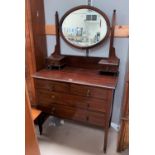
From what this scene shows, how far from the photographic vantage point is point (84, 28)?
192 centimetres

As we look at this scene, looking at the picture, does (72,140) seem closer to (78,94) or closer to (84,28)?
(78,94)

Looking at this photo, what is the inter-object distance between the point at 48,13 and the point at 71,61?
68 centimetres

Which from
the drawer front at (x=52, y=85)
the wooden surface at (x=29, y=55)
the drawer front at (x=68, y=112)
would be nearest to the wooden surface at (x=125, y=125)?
the drawer front at (x=68, y=112)

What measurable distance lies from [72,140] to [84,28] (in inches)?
54.5

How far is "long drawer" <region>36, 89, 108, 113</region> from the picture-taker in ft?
5.44

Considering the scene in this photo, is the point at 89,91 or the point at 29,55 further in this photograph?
the point at 29,55

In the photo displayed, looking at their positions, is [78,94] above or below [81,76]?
below

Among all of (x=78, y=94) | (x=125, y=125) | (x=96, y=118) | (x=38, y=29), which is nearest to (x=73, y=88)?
(x=78, y=94)

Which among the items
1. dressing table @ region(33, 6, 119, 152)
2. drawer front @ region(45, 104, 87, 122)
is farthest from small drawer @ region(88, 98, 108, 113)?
drawer front @ region(45, 104, 87, 122)

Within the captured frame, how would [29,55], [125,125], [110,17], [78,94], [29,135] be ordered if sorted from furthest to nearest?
[29,55], [110,17], [78,94], [125,125], [29,135]
